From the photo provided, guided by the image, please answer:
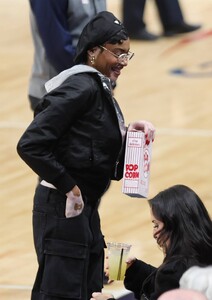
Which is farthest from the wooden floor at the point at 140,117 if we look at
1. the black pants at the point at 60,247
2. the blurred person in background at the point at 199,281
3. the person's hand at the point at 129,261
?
the blurred person in background at the point at 199,281

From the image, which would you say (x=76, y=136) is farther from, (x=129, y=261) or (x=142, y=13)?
(x=142, y=13)

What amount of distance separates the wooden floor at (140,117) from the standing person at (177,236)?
6.35 feet

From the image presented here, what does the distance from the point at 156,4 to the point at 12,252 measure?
6165 millimetres

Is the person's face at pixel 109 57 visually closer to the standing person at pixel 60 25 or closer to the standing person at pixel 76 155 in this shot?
the standing person at pixel 76 155

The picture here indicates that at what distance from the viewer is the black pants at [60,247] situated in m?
5.27

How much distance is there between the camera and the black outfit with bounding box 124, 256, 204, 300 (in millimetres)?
4602

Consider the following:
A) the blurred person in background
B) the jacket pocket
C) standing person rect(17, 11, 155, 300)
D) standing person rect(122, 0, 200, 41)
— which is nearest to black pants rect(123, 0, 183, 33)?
standing person rect(122, 0, 200, 41)

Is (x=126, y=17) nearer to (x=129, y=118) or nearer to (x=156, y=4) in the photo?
(x=156, y=4)

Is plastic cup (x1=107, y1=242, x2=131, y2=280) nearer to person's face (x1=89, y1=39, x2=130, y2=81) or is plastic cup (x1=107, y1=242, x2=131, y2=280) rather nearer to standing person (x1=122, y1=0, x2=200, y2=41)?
person's face (x1=89, y1=39, x2=130, y2=81)

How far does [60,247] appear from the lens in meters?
5.27

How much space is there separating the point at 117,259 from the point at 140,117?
487cm

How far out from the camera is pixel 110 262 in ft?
16.9

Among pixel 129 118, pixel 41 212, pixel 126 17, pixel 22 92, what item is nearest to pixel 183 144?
pixel 129 118

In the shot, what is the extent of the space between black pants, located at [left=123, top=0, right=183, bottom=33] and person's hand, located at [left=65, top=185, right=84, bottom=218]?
23.9 ft
